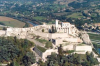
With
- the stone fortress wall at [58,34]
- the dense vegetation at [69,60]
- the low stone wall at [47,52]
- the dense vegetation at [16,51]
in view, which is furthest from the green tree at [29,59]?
the stone fortress wall at [58,34]

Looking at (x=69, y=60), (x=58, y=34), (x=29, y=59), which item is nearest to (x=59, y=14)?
(x=58, y=34)

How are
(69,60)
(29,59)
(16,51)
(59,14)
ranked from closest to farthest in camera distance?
1. (29,59)
2. (69,60)
3. (16,51)
4. (59,14)

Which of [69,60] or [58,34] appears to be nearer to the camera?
[69,60]

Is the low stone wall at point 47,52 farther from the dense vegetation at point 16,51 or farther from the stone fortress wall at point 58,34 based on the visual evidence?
the stone fortress wall at point 58,34

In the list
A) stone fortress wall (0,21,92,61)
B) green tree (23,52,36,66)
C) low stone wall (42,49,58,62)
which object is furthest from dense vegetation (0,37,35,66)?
stone fortress wall (0,21,92,61)

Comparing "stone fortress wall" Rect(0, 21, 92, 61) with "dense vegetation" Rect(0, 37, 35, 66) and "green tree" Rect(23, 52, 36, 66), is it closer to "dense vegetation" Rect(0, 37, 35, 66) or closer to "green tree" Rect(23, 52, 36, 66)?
"dense vegetation" Rect(0, 37, 35, 66)

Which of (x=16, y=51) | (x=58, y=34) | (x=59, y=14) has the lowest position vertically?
(x=59, y=14)

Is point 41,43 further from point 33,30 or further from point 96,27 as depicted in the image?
point 96,27

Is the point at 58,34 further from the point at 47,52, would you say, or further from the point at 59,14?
the point at 59,14
